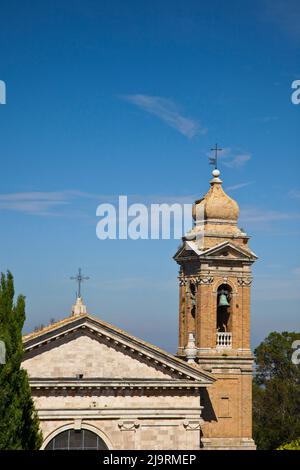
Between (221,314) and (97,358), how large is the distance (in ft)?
19.3

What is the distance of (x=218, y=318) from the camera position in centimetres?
3769

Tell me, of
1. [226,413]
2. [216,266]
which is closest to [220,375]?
[226,413]

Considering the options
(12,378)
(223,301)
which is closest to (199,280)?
(223,301)

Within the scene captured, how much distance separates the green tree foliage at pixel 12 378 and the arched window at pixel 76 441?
4907 millimetres

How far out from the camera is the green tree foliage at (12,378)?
2783 centimetres

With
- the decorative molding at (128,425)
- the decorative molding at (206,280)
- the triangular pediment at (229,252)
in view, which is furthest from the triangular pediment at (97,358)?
the triangular pediment at (229,252)

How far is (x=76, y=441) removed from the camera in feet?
111

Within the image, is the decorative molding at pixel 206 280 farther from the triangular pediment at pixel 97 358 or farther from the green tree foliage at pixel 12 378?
the green tree foliage at pixel 12 378

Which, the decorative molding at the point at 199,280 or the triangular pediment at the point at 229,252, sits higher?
the triangular pediment at the point at 229,252

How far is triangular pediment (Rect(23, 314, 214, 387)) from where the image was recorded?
110ft

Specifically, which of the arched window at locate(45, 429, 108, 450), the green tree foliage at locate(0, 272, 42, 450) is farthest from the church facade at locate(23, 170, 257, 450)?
the green tree foliage at locate(0, 272, 42, 450)

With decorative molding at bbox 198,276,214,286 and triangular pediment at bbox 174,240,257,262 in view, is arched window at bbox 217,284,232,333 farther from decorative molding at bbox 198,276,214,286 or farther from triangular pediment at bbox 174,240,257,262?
triangular pediment at bbox 174,240,257,262
